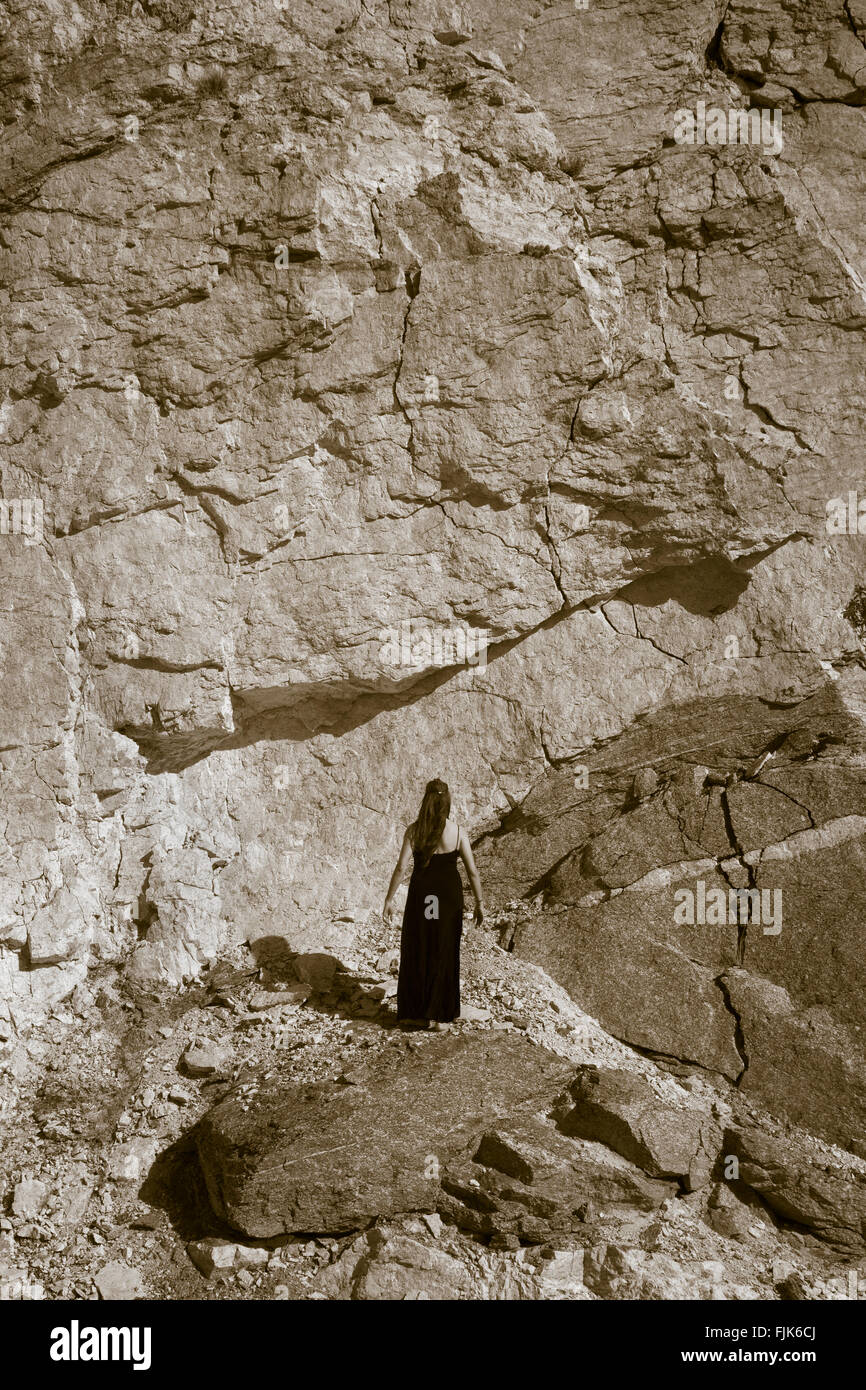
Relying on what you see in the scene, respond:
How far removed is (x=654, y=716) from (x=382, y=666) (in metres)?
2.30

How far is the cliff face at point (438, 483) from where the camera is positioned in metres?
8.21

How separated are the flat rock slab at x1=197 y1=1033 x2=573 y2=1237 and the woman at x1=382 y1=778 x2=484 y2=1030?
0.32 metres

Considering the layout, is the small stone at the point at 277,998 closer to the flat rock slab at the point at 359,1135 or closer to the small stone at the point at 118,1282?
the flat rock slab at the point at 359,1135

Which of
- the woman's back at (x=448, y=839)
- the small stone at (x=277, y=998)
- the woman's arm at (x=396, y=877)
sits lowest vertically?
the small stone at (x=277, y=998)

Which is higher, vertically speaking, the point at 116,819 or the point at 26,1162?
the point at 116,819

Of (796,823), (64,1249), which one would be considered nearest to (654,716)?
(796,823)

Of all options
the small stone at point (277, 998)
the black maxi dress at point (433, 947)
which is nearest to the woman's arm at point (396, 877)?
the black maxi dress at point (433, 947)

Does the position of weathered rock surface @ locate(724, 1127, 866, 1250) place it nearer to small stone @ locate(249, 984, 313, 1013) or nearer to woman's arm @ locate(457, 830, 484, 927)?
woman's arm @ locate(457, 830, 484, 927)

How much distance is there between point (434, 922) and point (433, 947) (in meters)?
0.16

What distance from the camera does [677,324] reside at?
950cm

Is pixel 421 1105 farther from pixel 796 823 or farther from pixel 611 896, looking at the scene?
pixel 796 823

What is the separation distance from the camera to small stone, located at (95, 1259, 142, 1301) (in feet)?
20.2

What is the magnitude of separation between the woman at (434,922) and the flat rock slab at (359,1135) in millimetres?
316

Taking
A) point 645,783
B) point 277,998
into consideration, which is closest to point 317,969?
point 277,998
